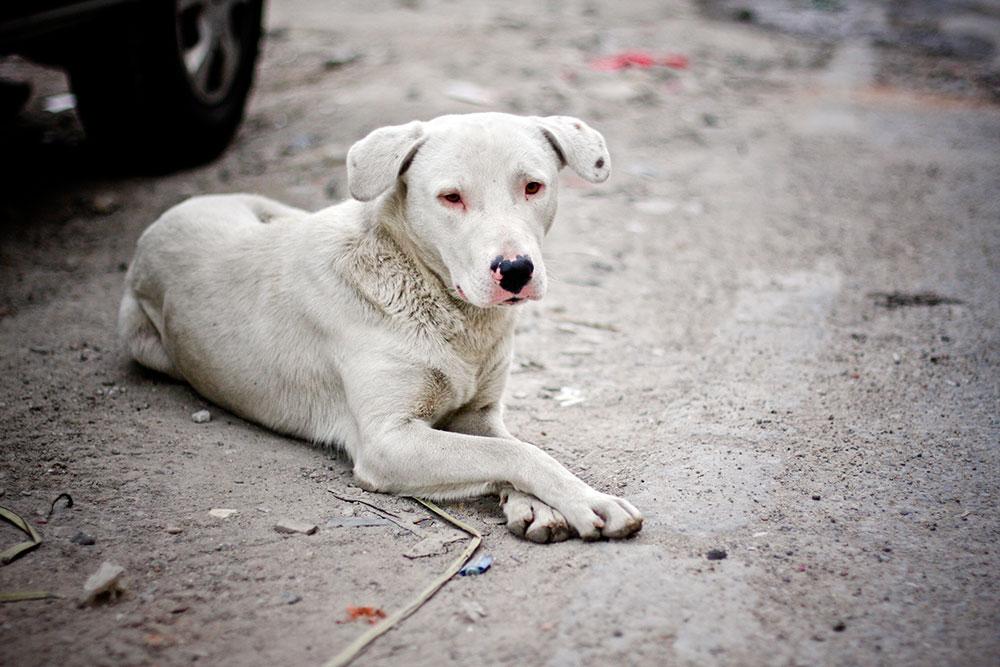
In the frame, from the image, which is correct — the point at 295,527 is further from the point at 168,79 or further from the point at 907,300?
the point at 168,79

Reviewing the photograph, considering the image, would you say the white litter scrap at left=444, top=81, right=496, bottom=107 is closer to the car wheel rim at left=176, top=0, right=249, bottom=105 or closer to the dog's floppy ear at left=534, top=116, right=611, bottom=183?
the car wheel rim at left=176, top=0, right=249, bottom=105

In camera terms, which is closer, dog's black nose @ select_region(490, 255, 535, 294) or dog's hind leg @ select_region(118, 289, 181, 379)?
dog's black nose @ select_region(490, 255, 535, 294)

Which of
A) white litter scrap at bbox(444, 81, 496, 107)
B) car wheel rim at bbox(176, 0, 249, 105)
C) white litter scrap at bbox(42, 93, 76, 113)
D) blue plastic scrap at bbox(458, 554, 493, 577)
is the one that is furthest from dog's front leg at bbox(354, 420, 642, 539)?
white litter scrap at bbox(42, 93, 76, 113)

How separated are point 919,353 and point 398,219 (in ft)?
8.00

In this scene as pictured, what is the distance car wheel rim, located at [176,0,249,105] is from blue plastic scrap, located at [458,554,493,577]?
13.5ft

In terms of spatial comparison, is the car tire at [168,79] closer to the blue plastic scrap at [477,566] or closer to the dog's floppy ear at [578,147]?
the dog's floppy ear at [578,147]

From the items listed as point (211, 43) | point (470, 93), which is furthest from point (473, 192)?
point (470, 93)

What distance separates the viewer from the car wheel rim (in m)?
5.46

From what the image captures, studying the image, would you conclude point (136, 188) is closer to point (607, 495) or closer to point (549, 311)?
point (549, 311)

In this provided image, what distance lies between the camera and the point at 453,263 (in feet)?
9.18

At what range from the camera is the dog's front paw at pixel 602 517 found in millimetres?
2473

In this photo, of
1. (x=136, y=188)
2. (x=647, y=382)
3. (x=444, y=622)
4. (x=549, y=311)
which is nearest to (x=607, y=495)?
(x=444, y=622)

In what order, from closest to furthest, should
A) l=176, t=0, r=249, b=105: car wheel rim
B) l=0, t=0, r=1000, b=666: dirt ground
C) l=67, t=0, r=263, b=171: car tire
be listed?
1. l=0, t=0, r=1000, b=666: dirt ground
2. l=67, t=0, r=263, b=171: car tire
3. l=176, t=0, r=249, b=105: car wheel rim

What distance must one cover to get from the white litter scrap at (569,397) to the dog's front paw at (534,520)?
37.4 inches
